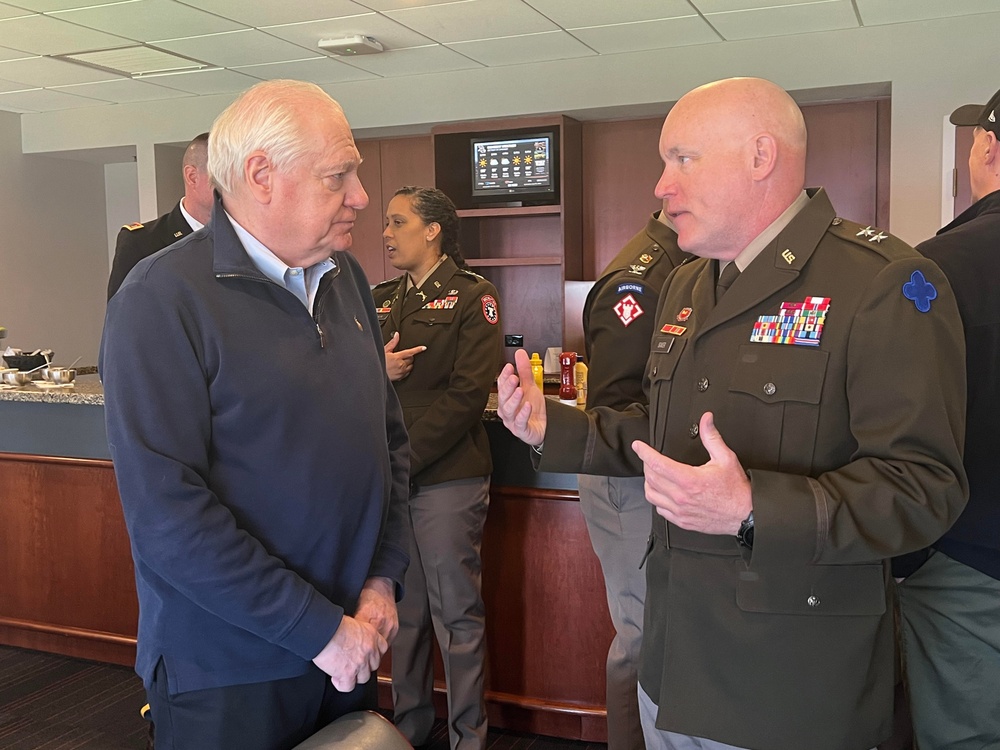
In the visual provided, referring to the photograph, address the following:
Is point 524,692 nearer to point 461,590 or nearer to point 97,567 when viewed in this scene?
point 461,590

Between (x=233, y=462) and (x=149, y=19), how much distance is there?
3599 millimetres

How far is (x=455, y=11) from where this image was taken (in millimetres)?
4223

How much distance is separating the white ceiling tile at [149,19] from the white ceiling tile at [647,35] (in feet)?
5.74

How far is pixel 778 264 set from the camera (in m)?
1.43

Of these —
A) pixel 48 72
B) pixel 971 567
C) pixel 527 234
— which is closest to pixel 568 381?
pixel 527 234

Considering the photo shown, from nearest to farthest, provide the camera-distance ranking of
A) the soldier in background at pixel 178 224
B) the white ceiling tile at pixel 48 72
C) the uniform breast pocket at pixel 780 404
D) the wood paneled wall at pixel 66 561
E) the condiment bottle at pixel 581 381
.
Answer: the uniform breast pocket at pixel 780 404, the soldier in background at pixel 178 224, the wood paneled wall at pixel 66 561, the condiment bottle at pixel 581 381, the white ceiling tile at pixel 48 72

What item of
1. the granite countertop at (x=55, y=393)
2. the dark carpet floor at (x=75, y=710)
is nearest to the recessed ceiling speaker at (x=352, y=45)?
the granite countertop at (x=55, y=393)

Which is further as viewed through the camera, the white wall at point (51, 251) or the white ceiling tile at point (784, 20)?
the white wall at point (51, 251)

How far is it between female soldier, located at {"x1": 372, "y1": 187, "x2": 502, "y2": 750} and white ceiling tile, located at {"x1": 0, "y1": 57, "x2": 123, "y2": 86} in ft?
11.2

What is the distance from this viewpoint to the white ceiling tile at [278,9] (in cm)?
407

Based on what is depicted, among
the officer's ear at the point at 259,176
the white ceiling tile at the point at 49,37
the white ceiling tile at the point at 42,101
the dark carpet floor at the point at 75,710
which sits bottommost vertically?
the dark carpet floor at the point at 75,710

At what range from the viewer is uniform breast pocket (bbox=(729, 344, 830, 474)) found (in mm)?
1350

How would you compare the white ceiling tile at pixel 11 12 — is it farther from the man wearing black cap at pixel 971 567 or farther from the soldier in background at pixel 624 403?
the man wearing black cap at pixel 971 567

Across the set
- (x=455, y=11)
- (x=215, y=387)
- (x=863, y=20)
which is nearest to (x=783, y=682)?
(x=215, y=387)
